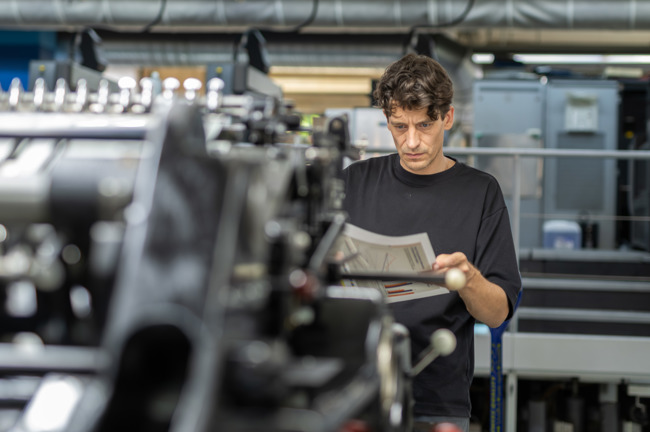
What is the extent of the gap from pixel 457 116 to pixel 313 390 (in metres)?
5.81

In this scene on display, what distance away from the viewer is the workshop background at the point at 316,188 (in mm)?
677

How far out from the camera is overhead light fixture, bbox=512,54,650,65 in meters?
7.35

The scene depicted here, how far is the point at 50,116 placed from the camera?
1000mm

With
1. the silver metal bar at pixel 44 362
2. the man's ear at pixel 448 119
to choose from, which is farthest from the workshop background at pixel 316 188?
the man's ear at pixel 448 119

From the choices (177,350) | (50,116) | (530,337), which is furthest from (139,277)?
(530,337)

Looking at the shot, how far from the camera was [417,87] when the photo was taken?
1341mm

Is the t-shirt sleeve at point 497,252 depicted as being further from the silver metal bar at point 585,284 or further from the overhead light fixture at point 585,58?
the overhead light fixture at point 585,58

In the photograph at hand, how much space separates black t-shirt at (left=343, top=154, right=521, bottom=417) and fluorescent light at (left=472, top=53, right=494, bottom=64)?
6280 mm

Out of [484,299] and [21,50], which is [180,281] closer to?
[484,299]

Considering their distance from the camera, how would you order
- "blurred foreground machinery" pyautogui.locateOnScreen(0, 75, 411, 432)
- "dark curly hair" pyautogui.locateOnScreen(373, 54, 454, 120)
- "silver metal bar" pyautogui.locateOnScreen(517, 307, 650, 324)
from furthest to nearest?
"silver metal bar" pyautogui.locateOnScreen(517, 307, 650, 324) < "dark curly hair" pyautogui.locateOnScreen(373, 54, 454, 120) < "blurred foreground machinery" pyautogui.locateOnScreen(0, 75, 411, 432)

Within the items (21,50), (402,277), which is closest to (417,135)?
(402,277)

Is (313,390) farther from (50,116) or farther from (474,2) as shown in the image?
(474,2)

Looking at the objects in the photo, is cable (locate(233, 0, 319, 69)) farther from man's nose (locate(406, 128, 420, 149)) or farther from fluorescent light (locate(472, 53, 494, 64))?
man's nose (locate(406, 128, 420, 149))

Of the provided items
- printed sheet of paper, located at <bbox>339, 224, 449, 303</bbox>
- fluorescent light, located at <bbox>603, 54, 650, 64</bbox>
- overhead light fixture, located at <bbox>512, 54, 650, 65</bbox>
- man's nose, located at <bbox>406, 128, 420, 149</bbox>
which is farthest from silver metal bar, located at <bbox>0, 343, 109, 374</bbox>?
fluorescent light, located at <bbox>603, 54, 650, 64</bbox>
